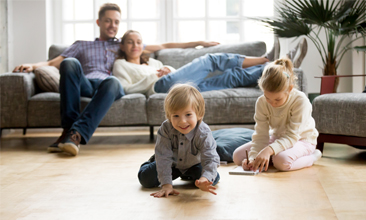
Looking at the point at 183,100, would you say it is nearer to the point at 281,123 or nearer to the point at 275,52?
the point at 281,123

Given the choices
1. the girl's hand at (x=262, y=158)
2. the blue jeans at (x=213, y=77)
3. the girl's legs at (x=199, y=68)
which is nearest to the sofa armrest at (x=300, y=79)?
the blue jeans at (x=213, y=77)

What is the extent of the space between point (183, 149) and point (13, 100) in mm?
1800

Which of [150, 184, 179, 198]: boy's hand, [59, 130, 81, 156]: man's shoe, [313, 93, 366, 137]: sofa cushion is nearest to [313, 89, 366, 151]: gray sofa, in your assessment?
[313, 93, 366, 137]: sofa cushion

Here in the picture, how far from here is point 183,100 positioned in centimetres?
155

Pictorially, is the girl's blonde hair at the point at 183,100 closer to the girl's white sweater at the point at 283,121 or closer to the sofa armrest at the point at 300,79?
the girl's white sweater at the point at 283,121

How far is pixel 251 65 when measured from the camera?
3326 mm

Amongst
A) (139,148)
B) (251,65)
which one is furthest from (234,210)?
(251,65)

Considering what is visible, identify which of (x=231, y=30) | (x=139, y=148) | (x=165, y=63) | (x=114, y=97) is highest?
(x=231, y=30)

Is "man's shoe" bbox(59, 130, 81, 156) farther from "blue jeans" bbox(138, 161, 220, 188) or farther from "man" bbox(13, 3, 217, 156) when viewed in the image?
"blue jeans" bbox(138, 161, 220, 188)

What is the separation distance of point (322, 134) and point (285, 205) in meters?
1.10

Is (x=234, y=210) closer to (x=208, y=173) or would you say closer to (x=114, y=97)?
(x=208, y=173)

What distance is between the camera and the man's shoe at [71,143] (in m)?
2.53

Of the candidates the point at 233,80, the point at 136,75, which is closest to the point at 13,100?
the point at 136,75

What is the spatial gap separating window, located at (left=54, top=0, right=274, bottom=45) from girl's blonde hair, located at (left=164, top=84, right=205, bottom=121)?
2.75m
